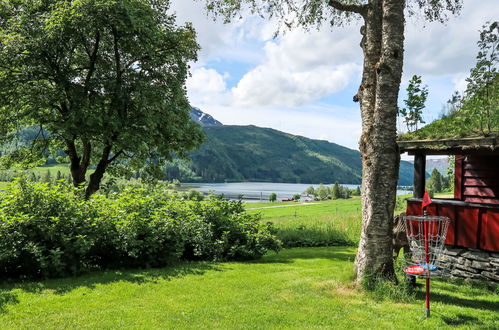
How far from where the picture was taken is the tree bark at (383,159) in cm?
927

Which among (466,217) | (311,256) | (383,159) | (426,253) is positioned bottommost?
(311,256)

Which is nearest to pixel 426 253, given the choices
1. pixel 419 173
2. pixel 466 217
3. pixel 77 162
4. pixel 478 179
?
pixel 466 217

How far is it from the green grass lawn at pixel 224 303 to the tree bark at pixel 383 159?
3.04ft

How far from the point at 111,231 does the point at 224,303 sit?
4.55 meters

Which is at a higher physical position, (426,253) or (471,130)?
(471,130)

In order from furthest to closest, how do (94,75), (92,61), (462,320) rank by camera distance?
(94,75) < (92,61) < (462,320)

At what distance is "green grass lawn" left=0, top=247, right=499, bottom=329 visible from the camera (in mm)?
7035

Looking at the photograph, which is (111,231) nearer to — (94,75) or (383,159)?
(383,159)

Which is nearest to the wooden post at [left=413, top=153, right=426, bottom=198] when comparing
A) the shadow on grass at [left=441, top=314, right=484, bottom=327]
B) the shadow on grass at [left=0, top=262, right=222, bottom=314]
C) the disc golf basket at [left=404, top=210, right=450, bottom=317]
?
the disc golf basket at [left=404, top=210, right=450, bottom=317]

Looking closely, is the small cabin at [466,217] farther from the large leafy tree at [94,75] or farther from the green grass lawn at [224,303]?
the large leafy tree at [94,75]

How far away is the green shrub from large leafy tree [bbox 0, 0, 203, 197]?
635cm

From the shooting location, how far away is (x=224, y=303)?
8234 millimetres

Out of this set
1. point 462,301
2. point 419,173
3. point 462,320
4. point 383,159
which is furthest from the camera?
point 419,173

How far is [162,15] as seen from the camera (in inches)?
892
